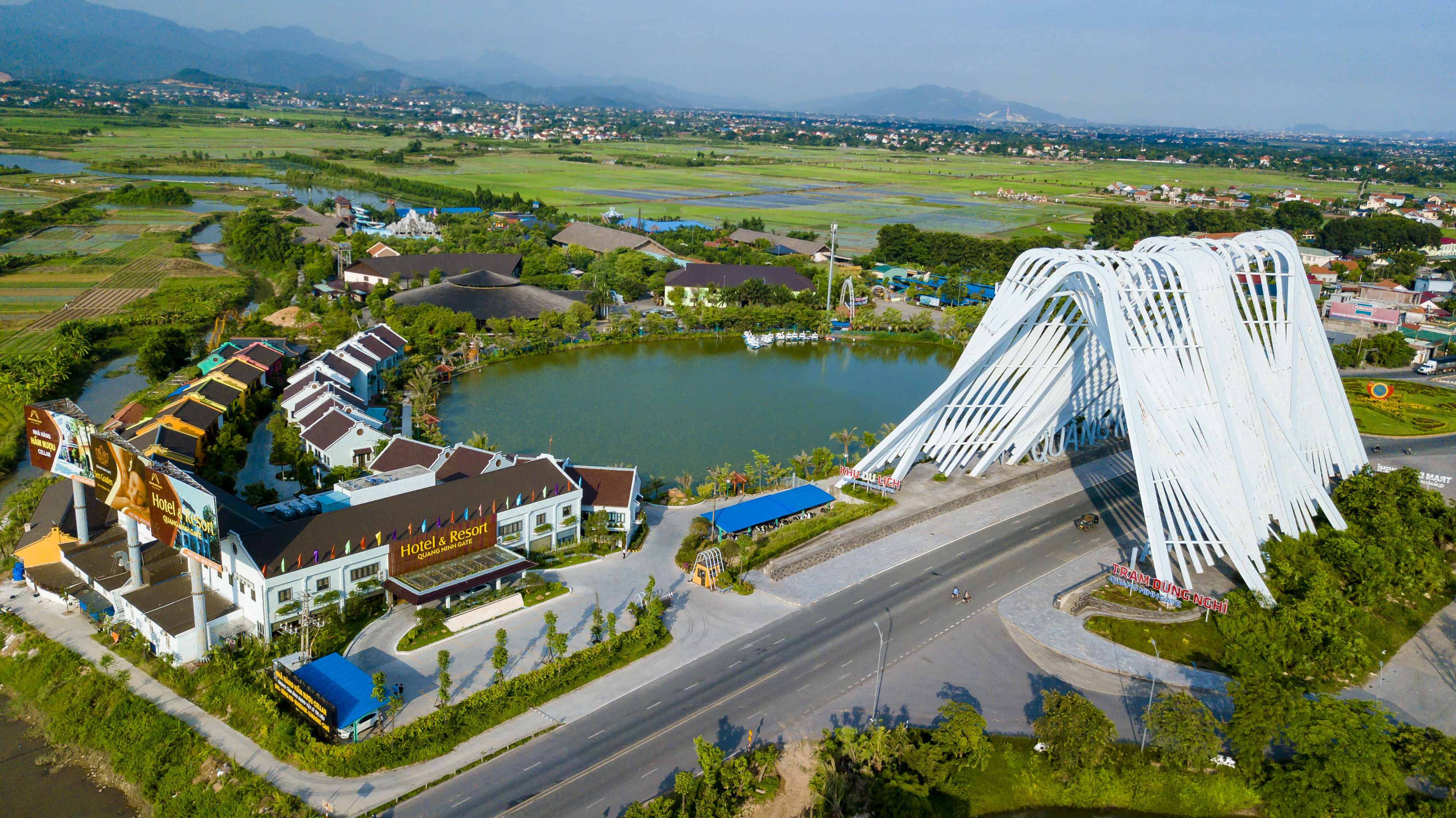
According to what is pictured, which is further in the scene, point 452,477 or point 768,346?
point 768,346

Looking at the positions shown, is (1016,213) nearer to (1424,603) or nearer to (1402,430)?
(1402,430)

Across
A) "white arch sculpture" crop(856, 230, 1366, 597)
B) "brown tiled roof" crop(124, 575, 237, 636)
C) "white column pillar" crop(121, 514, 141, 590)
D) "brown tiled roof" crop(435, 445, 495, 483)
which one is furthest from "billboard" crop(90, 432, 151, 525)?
"white arch sculpture" crop(856, 230, 1366, 597)

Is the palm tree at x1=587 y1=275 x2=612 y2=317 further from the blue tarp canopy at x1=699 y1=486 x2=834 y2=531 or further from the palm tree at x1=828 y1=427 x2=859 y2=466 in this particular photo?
the blue tarp canopy at x1=699 y1=486 x2=834 y2=531

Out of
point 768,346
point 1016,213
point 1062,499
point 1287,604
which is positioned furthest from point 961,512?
point 1016,213

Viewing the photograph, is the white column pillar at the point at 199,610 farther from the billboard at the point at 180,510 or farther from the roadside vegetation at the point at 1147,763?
the roadside vegetation at the point at 1147,763

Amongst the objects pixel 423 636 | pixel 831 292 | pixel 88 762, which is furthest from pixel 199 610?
pixel 831 292

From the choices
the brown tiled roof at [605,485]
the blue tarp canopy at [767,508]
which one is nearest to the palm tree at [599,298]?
the brown tiled roof at [605,485]
